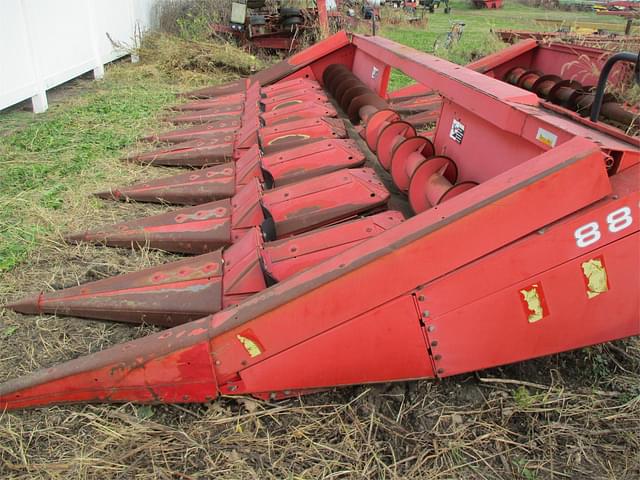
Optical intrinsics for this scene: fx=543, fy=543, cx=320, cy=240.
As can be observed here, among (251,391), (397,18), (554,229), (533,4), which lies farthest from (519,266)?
(533,4)

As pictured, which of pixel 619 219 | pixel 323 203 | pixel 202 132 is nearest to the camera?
pixel 619 219

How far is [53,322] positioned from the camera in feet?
8.20

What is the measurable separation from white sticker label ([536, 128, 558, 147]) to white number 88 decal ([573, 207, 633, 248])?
379 millimetres

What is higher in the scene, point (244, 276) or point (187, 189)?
point (244, 276)

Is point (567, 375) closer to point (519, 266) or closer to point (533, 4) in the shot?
point (519, 266)

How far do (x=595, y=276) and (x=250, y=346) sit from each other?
1.16 m

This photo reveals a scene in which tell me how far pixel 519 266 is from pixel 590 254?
8.6 inches

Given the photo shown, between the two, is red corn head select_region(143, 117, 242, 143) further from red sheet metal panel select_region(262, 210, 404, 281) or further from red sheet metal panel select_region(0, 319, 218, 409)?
red sheet metal panel select_region(0, 319, 218, 409)

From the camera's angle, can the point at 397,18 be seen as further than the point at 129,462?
Yes

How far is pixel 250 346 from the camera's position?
1.88 metres

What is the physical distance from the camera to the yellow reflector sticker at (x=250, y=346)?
1871mm

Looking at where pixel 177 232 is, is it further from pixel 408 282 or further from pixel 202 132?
pixel 202 132

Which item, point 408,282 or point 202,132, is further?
point 202,132

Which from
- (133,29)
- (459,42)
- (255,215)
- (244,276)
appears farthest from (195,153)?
(459,42)
